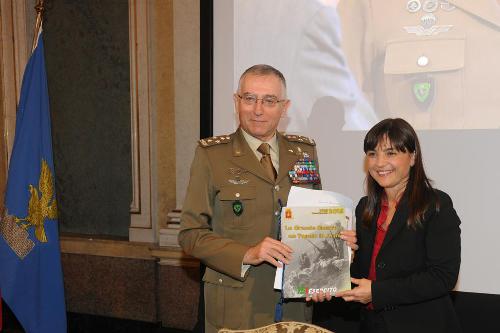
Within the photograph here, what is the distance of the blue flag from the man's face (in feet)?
7.59

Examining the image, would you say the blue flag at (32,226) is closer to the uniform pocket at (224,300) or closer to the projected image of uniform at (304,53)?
the projected image of uniform at (304,53)

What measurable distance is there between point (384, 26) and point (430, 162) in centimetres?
89

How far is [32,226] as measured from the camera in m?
3.73

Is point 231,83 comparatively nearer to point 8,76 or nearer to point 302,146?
point 302,146

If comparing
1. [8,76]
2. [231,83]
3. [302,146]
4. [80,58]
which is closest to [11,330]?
[8,76]

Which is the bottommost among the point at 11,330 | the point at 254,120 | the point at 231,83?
the point at 11,330

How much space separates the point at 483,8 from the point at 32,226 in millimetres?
3287

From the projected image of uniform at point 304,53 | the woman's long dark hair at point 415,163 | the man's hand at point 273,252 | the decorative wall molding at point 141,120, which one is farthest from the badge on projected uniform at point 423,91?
the decorative wall molding at point 141,120

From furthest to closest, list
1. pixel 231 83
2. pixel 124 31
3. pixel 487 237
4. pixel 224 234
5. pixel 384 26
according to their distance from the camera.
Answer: pixel 124 31, pixel 231 83, pixel 384 26, pixel 487 237, pixel 224 234

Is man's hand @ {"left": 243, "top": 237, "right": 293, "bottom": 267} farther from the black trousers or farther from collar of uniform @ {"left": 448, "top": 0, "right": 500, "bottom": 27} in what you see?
collar of uniform @ {"left": 448, "top": 0, "right": 500, "bottom": 27}

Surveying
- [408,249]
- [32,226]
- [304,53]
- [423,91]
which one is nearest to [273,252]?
[408,249]

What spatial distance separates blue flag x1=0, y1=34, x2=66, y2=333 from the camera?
144 inches

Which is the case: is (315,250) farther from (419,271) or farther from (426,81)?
(426,81)

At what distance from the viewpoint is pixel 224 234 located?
80.1 inches
